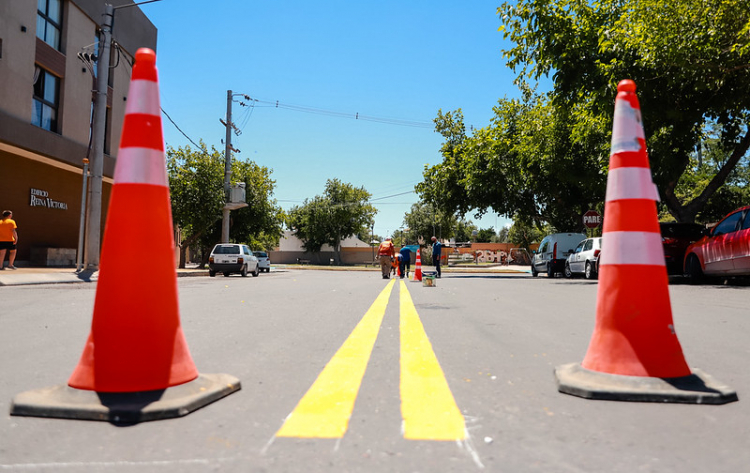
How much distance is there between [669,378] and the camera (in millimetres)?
3045

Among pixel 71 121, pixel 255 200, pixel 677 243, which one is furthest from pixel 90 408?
pixel 255 200

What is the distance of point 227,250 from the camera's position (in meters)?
23.8

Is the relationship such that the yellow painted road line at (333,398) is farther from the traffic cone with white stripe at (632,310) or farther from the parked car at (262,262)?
the parked car at (262,262)

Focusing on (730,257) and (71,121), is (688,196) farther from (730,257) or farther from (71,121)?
(71,121)

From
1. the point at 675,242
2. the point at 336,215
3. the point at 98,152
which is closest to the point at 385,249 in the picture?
the point at 675,242

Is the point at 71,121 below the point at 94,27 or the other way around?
below

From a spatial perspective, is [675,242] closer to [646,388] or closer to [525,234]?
[646,388]

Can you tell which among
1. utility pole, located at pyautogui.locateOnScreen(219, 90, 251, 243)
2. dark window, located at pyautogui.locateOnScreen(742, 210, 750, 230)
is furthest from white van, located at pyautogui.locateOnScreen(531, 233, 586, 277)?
utility pole, located at pyautogui.locateOnScreen(219, 90, 251, 243)

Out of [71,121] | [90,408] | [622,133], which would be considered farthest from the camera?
[71,121]

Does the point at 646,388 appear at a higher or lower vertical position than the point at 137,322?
lower

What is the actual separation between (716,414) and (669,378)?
1.32 feet

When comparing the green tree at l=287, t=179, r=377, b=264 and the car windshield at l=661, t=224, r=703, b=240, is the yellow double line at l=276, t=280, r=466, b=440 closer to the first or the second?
the car windshield at l=661, t=224, r=703, b=240

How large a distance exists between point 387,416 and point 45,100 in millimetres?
22204

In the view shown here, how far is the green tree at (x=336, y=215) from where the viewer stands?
259 ft
